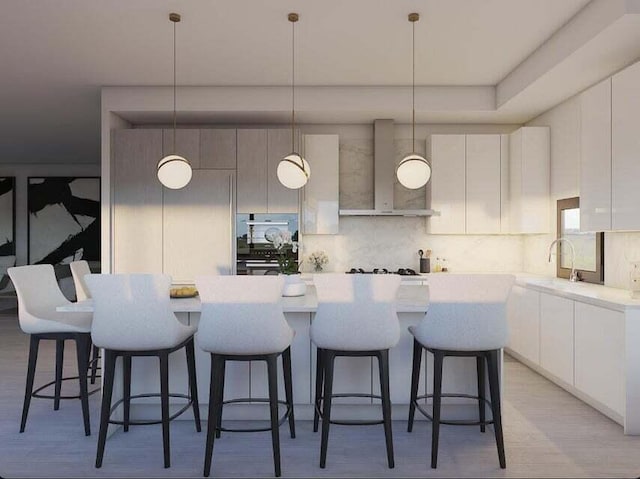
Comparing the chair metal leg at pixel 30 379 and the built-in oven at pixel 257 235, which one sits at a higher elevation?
the built-in oven at pixel 257 235

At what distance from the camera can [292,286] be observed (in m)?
3.32

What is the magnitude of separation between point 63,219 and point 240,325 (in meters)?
9.46

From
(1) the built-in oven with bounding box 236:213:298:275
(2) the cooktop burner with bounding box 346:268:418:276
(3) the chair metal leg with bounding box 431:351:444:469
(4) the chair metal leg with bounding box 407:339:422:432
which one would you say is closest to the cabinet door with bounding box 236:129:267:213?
(1) the built-in oven with bounding box 236:213:298:275

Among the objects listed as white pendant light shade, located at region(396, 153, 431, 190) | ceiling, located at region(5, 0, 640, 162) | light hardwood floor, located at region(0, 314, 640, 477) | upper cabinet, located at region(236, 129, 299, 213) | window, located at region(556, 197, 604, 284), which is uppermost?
ceiling, located at region(5, 0, 640, 162)

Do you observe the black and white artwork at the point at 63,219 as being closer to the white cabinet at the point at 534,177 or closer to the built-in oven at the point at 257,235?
the built-in oven at the point at 257,235

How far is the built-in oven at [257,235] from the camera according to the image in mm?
5477

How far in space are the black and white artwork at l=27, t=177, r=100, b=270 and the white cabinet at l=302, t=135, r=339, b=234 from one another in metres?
6.60

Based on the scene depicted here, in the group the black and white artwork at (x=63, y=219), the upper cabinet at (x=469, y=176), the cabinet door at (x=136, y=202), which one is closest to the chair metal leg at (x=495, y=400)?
the upper cabinet at (x=469, y=176)

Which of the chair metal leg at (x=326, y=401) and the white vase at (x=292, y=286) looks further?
the white vase at (x=292, y=286)

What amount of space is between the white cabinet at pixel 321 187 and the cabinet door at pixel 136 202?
1.64 meters

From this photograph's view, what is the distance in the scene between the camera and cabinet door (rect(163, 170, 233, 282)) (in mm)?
5410

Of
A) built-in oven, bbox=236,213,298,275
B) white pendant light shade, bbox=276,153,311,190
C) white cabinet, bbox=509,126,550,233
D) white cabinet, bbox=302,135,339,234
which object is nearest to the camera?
white pendant light shade, bbox=276,153,311,190

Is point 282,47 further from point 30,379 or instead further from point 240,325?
point 30,379

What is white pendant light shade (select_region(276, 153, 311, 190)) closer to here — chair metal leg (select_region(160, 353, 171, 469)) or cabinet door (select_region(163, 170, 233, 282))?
chair metal leg (select_region(160, 353, 171, 469))
